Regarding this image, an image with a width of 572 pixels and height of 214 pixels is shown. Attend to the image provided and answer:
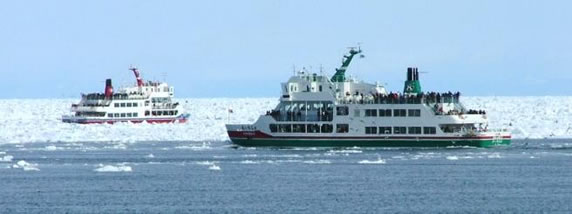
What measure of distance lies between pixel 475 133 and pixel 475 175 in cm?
2159

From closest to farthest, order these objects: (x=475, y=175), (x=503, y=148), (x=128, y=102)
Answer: (x=475, y=175) < (x=503, y=148) < (x=128, y=102)

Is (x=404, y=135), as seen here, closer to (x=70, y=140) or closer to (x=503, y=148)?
(x=503, y=148)

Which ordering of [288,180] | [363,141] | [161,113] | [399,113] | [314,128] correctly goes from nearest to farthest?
[288,180] → [399,113] → [363,141] → [314,128] → [161,113]

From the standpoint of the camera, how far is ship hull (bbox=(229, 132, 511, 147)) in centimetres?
8625

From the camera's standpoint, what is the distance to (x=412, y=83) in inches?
3565

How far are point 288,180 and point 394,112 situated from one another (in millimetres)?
24803

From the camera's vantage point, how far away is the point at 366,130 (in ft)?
287

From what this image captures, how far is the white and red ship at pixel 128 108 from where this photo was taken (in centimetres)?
13538

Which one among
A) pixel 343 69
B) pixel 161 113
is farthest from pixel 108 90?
pixel 343 69

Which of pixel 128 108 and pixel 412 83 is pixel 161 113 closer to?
pixel 128 108

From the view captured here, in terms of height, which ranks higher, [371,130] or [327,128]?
[327,128]

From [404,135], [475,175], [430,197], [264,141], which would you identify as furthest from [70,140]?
[430,197]

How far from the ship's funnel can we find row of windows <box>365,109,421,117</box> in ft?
11.1

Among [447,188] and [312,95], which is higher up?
[312,95]
